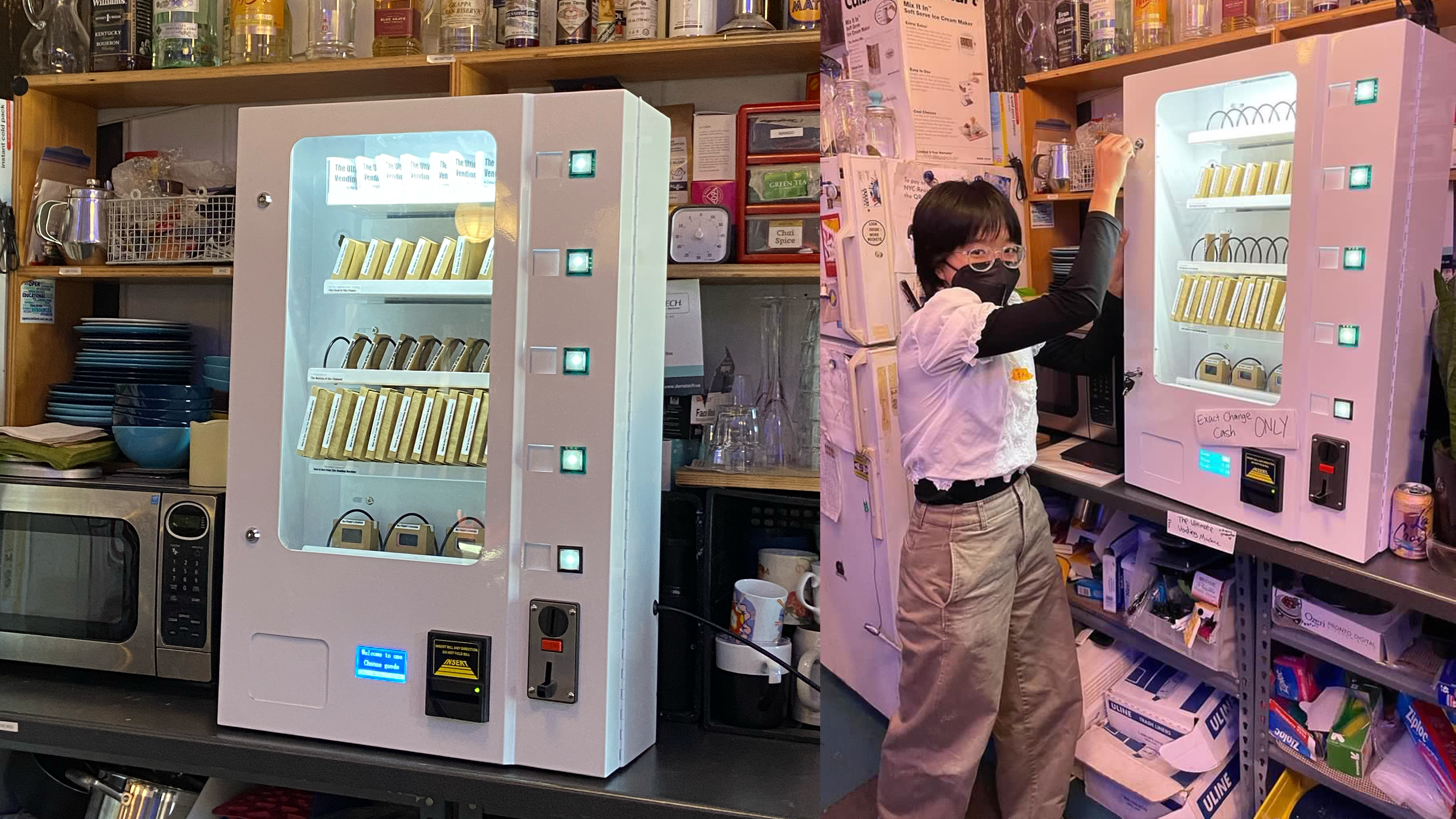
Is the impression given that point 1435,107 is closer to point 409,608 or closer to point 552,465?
point 552,465

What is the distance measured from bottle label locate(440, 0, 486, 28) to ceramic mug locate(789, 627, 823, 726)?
1790 mm

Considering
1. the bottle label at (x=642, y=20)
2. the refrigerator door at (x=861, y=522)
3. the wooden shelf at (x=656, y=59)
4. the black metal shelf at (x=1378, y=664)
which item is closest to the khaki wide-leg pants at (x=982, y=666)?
the refrigerator door at (x=861, y=522)

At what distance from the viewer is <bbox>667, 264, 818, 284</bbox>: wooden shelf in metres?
2.69

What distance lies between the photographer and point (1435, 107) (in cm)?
177

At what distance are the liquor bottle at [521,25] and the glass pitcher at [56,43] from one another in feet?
4.38

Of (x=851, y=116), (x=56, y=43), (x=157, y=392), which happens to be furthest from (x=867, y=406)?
(x=56, y=43)

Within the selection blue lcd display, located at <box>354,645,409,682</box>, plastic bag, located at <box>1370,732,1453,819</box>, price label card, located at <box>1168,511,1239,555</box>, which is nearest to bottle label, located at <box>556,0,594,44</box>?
blue lcd display, located at <box>354,645,409,682</box>

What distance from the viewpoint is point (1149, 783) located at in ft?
7.52

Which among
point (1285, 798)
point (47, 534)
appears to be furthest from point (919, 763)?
point (47, 534)

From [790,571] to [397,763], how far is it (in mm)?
982

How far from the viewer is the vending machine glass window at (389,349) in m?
2.33

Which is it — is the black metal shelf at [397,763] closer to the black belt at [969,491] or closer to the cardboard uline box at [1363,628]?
the black belt at [969,491]

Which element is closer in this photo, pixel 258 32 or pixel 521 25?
pixel 521 25

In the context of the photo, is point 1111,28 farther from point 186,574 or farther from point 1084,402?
point 186,574
